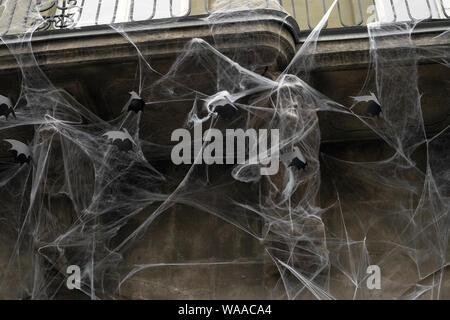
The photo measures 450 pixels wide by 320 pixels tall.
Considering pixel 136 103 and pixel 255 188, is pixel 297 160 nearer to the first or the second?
pixel 255 188

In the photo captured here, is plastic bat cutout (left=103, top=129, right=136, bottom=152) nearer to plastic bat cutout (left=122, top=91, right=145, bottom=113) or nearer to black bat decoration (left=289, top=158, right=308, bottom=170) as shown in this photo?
plastic bat cutout (left=122, top=91, right=145, bottom=113)

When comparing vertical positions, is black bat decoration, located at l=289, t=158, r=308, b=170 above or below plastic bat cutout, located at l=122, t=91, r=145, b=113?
below

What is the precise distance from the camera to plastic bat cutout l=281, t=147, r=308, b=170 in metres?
3.54

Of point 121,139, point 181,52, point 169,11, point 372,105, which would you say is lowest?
point 121,139

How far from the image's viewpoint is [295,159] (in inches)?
140

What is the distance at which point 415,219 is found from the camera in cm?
396

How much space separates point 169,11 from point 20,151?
1.93 metres

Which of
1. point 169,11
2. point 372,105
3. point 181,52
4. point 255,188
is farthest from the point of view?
point 169,11

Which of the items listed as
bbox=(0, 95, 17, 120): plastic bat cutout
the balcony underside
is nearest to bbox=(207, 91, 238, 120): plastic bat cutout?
the balcony underside

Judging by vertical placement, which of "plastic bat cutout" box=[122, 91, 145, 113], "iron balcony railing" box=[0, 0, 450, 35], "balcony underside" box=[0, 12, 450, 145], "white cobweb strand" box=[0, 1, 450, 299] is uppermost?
"iron balcony railing" box=[0, 0, 450, 35]

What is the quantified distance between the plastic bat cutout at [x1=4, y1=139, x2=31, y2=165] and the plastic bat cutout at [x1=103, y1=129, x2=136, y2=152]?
0.65 meters

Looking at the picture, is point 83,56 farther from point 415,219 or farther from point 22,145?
point 415,219

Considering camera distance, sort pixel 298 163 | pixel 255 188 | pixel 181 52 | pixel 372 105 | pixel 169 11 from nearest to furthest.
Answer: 1. pixel 298 163
2. pixel 181 52
3. pixel 372 105
4. pixel 255 188
5. pixel 169 11

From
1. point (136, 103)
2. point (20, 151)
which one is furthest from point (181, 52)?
point (20, 151)
